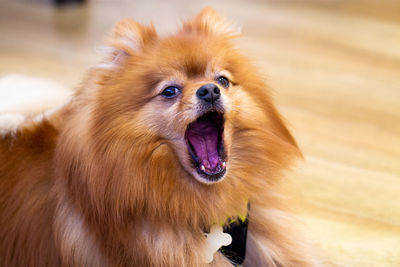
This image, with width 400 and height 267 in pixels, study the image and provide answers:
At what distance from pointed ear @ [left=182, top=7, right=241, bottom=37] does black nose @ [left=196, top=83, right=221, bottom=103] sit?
0.24 metres

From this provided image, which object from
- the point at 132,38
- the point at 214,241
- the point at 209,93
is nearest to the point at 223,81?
the point at 209,93

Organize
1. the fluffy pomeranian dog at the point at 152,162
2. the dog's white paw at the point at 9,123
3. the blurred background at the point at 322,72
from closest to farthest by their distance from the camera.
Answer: the fluffy pomeranian dog at the point at 152,162
the dog's white paw at the point at 9,123
the blurred background at the point at 322,72

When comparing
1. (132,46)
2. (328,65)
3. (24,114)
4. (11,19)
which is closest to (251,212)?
(132,46)

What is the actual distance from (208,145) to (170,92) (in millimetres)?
179

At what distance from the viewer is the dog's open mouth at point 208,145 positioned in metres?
1.32

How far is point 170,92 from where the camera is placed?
1.36 m

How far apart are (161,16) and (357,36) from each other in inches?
52.7

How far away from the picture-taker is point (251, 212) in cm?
150

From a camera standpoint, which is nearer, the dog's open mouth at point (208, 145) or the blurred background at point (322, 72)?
the dog's open mouth at point (208, 145)

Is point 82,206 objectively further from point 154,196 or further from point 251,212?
point 251,212

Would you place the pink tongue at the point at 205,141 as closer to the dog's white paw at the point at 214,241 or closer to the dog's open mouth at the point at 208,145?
the dog's open mouth at the point at 208,145

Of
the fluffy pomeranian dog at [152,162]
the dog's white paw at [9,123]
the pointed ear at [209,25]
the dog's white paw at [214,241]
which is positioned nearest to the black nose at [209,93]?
the fluffy pomeranian dog at [152,162]

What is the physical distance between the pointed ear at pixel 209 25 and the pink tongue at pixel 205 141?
0.26 metres

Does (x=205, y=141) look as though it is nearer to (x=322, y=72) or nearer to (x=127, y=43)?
(x=127, y=43)
